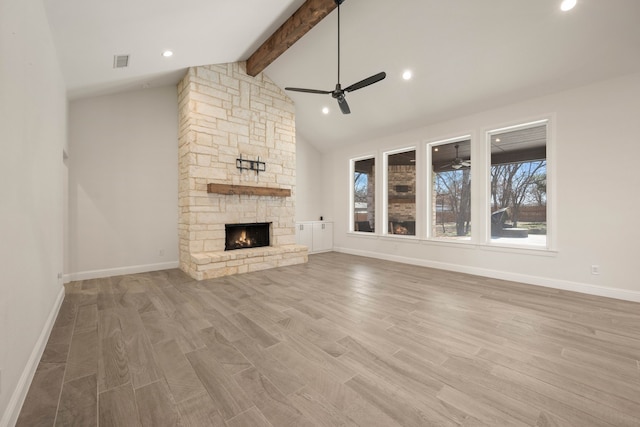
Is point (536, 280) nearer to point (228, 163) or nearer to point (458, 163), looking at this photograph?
point (458, 163)

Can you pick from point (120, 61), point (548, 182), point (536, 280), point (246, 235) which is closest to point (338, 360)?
point (536, 280)

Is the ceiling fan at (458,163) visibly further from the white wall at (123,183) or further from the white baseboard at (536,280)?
the white wall at (123,183)

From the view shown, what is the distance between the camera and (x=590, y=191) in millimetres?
3775

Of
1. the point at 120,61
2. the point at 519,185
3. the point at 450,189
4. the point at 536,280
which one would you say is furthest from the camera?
the point at 450,189

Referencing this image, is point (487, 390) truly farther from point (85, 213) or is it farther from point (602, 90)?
point (85, 213)

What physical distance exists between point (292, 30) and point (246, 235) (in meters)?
3.78

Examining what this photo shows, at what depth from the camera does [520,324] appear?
2791mm

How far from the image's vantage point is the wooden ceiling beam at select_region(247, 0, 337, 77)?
364 centimetres

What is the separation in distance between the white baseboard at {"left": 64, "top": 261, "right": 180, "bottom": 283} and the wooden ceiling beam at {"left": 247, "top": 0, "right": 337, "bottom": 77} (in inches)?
163

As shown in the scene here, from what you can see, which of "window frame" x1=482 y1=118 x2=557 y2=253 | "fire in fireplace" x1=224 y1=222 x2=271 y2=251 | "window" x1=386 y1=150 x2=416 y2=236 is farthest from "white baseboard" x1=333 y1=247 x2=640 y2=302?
"fire in fireplace" x1=224 y1=222 x2=271 y2=251

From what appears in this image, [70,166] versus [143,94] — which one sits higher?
[143,94]

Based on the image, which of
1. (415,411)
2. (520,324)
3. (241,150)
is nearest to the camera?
(415,411)

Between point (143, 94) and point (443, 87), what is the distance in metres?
5.32

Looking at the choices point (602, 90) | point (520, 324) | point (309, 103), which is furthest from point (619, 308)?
point (309, 103)
